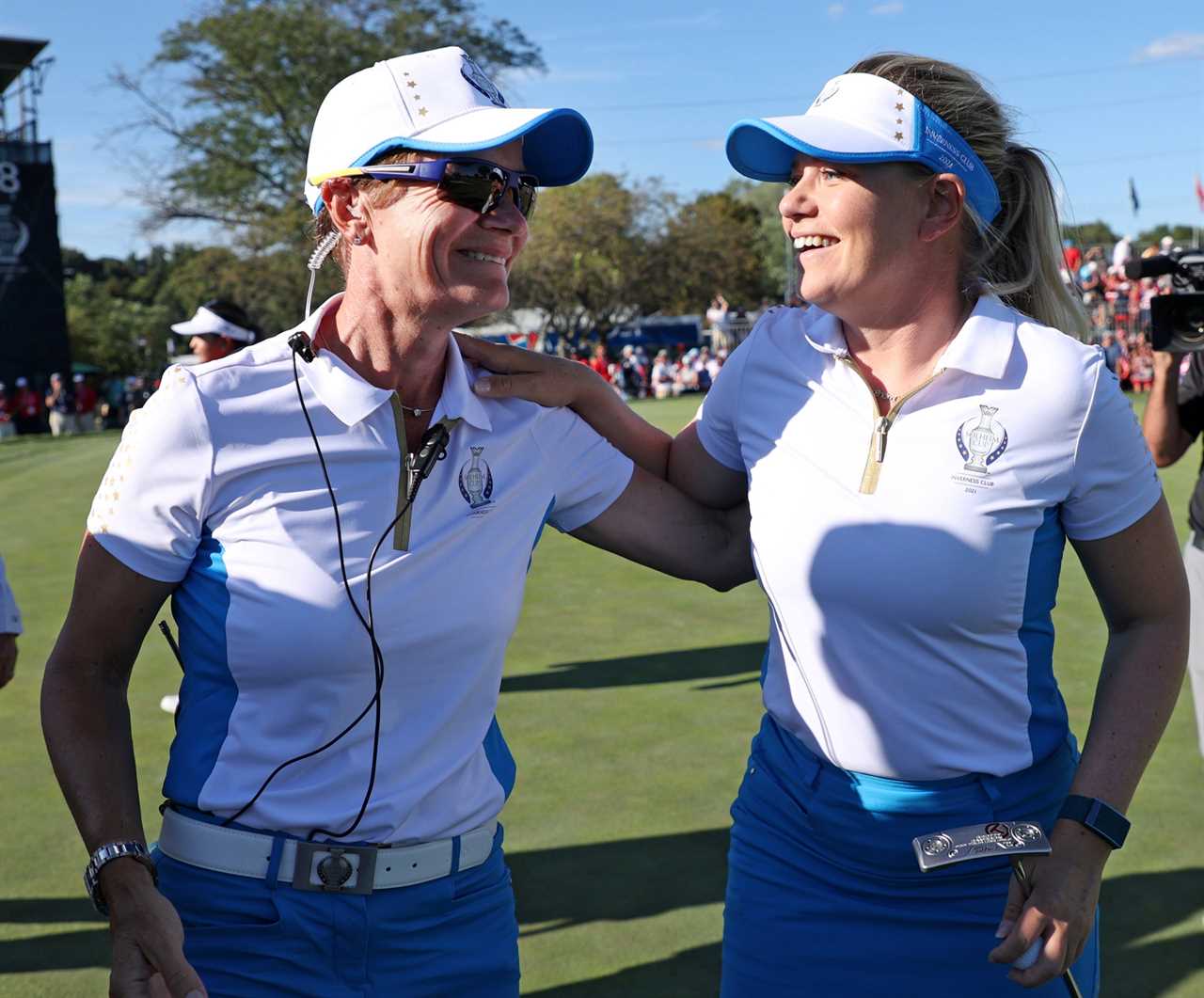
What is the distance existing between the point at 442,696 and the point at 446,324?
66cm

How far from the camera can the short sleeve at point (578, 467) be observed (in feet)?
8.64

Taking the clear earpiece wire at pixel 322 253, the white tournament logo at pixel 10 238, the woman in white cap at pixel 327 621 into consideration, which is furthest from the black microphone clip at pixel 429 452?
the white tournament logo at pixel 10 238

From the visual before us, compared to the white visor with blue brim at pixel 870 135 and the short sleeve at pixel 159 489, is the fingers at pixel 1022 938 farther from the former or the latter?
the short sleeve at pixel 159 489

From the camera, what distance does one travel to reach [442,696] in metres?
2.32

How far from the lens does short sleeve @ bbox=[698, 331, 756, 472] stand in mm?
2795

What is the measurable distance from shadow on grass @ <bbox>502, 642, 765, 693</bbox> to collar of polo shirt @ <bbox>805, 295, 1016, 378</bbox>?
5023 mm

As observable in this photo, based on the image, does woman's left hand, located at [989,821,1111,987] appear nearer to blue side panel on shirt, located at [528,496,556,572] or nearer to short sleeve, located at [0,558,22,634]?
blue side panel on shirt, located at [528,496,556,572]

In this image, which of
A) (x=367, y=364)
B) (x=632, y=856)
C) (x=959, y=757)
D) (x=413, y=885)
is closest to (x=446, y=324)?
(x=367, y=364)

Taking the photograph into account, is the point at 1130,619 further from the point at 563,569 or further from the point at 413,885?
the point at 563,569

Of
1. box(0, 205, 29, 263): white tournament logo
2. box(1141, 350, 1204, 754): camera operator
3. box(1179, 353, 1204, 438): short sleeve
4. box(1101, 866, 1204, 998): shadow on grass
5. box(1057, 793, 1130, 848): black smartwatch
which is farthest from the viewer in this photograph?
box(0, 205, 29, 263): white tournament logo

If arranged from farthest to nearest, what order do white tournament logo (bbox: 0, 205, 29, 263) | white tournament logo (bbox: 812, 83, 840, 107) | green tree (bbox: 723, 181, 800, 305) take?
green tree (bbox: 723, 181, 800, 305), white tournament logo (bbox: 0, 205, 29, 263), white tournament logo (bbox: 812, 83, 840, 107)

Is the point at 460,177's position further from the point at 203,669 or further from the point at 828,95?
the point at 203,669

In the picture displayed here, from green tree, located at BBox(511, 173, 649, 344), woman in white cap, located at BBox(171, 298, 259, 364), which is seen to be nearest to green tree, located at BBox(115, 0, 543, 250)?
green tree, located at BBox(511, 173, 649, 344)

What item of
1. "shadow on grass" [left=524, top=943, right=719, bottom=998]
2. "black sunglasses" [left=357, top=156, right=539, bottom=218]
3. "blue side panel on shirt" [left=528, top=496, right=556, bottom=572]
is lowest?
"shadow on grass" [left=524, top=943, right=719, bottom=998]
